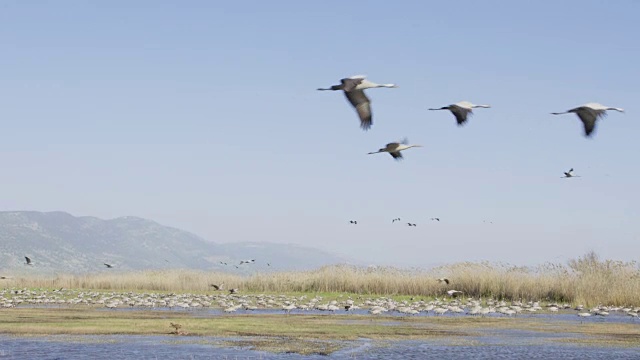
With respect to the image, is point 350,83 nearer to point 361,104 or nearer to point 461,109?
point 361,104

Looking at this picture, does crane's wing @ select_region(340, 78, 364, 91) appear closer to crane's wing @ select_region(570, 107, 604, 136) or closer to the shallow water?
crane's wing @ select_region(570, 107, 604, 136)

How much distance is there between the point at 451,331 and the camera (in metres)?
27.9

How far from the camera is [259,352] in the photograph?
22344 mm

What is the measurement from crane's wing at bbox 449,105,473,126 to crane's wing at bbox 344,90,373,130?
1841 millimetres

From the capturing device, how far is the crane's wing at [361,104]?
16266 millimetres

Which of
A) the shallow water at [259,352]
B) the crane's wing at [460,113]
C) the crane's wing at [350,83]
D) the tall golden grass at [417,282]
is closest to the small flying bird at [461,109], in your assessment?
the crane's wing at [460,113]

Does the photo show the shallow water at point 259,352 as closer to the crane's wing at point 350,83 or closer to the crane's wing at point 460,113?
the crane's wing at point 460,113

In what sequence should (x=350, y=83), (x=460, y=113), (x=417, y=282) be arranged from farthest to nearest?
(x=417, y=282) → (x=460, y=113) → (x=350, y=83)

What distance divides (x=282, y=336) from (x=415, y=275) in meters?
22.1

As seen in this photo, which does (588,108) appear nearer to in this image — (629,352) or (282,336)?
(629,352)

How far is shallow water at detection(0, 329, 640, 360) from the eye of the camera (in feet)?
70.9

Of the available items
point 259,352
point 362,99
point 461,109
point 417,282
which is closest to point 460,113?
point 461,109

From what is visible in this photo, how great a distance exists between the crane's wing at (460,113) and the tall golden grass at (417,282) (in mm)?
24609

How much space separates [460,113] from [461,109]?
3.7 inches
